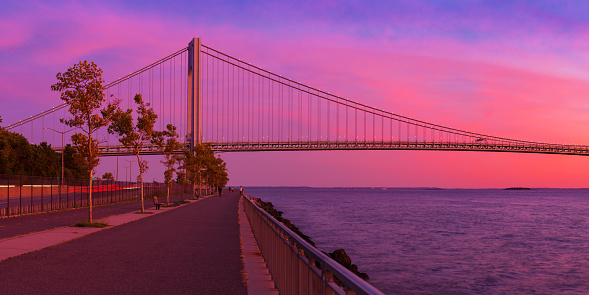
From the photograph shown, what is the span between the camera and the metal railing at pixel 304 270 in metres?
4.45

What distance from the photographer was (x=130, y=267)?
1206 cm

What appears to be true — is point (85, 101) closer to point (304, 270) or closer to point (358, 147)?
point (304, 270)

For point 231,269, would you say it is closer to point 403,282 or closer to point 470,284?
point 403,282

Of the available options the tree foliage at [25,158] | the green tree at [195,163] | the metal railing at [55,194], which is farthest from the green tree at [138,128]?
the tree foliage at [25,158]

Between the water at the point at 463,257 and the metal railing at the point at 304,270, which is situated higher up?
the metal railing at the point at 304,270

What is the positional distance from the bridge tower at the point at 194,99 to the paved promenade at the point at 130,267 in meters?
82.8

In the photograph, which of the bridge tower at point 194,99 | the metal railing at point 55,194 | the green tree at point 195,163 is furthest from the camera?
the bridge tower at point 194,99

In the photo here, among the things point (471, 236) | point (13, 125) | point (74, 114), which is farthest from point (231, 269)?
point (13, 125)

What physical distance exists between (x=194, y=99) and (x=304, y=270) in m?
97.3

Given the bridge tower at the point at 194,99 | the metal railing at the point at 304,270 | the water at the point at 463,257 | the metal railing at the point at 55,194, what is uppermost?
the bridge tower at the point at 194,99

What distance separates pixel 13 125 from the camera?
10644cm

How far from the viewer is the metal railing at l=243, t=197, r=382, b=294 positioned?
4.45 metres

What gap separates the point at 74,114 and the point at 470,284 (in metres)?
17.6

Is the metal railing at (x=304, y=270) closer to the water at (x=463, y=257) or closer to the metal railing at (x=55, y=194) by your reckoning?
the water at (x=463, y=257)
